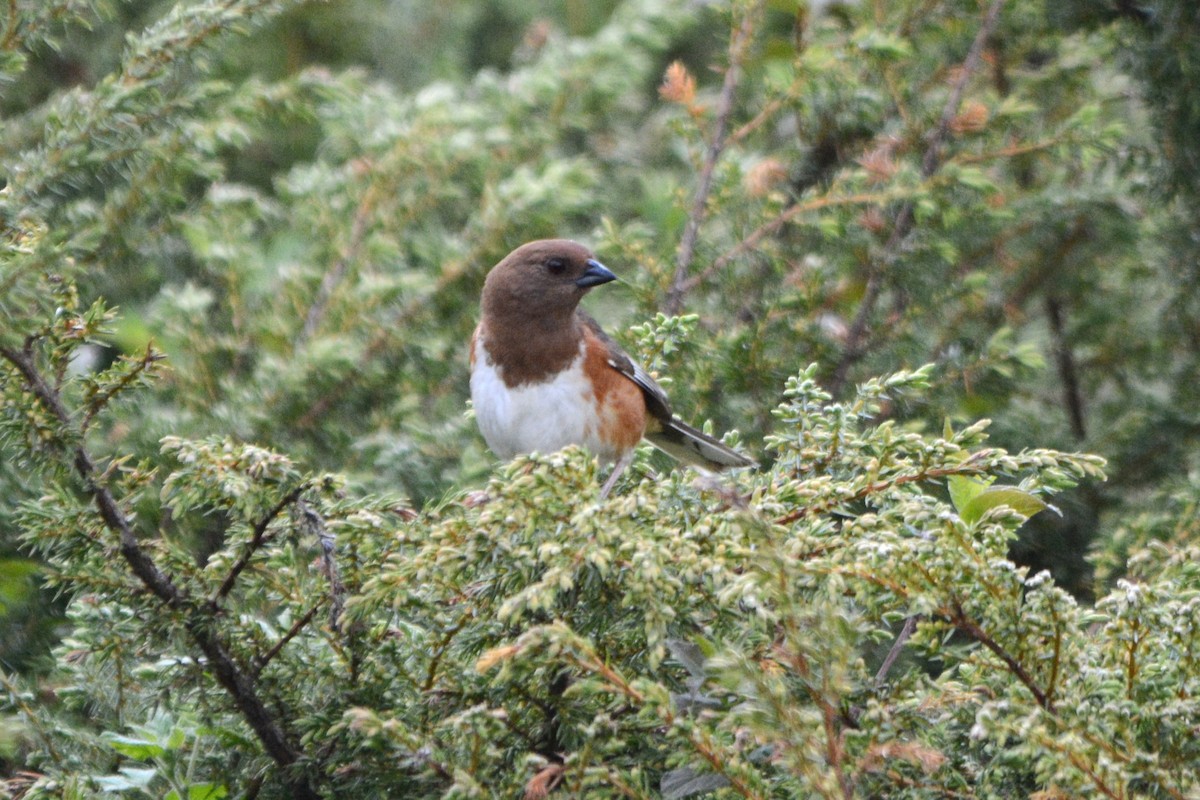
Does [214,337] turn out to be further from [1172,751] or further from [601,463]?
[1172,751]

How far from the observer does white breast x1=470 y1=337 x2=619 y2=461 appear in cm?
367

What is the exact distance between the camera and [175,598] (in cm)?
190

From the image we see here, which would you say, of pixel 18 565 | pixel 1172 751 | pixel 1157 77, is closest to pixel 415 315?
pixel 18 565

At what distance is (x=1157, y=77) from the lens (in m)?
3.89

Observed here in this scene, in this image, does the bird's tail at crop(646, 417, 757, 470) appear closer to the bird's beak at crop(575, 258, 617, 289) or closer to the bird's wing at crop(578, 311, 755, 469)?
the bird's wing at crop(578, 311, 755, 469)

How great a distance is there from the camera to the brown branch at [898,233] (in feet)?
12.5

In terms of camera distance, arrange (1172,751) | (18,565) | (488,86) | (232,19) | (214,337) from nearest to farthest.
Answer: (1172,751) → (232,19) → (18,565) → (214,337) → (488,86)

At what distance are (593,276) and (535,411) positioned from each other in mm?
505

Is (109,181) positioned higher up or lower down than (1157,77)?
higher up

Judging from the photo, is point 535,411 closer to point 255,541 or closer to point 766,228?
point 766,228

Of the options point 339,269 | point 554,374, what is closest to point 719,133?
point 554,374

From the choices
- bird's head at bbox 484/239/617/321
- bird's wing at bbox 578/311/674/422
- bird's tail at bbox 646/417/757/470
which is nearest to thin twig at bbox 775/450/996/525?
bird's tail at bbox 646/417/757/470

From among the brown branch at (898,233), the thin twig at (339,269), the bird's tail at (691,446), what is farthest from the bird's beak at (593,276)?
the thin twig at (339,269)

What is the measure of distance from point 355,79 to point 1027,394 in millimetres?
2649
